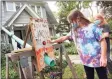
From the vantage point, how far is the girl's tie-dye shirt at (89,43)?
6.02 ft

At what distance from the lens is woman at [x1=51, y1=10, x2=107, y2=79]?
1.82 metres

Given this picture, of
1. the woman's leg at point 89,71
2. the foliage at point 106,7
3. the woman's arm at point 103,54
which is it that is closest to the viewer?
the woman's arm at point 103,54

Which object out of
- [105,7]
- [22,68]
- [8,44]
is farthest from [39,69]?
[8,44]

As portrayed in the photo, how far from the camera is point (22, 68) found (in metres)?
2.15

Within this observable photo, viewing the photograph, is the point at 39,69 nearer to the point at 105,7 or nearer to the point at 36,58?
the point at 36,58

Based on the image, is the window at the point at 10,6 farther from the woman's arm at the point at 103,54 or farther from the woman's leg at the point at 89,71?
the woman's arm at the point at 103,54

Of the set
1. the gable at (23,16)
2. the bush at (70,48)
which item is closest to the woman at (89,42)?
the bush at (70,48)

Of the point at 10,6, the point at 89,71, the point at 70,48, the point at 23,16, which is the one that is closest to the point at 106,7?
the point at 70,48

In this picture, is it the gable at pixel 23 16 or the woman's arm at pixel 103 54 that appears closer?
the woman's arm at pixel 103 54

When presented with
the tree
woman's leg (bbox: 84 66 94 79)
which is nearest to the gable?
the tree

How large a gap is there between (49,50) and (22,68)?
270 mm

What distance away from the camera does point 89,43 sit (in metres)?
1.87

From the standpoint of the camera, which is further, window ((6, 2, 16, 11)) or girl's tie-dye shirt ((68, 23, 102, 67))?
window ((6, 2, 16, 11))

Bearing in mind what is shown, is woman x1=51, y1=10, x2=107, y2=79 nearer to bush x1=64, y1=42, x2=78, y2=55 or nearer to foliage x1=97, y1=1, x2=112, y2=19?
bush x1=64, y1=42, x2=78, y2=55
